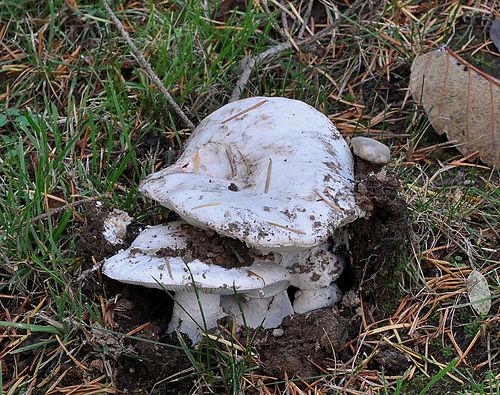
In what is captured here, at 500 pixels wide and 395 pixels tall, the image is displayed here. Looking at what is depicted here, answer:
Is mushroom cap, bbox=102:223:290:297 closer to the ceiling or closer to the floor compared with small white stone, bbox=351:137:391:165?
closer to the floor

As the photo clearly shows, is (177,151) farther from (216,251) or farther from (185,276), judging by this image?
(185,276)

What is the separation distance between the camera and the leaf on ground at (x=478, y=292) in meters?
2.96

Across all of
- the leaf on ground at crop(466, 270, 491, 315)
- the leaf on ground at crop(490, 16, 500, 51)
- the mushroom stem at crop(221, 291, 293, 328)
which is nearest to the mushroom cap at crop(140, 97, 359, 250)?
the mushroom stem at crop(221, 291, 293, 328)

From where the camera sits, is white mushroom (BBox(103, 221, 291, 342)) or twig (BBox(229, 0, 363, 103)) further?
twig (BBox(229, 0, 363, 103))

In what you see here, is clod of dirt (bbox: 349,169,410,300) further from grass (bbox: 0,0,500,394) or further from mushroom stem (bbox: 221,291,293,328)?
mushroom stem (bbox: 221,291,293,328)

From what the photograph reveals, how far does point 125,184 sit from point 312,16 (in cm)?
164

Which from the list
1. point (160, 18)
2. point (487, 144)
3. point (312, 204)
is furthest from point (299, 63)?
point (312, 204)

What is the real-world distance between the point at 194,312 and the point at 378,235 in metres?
0.77

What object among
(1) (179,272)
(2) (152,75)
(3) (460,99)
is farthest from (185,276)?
(3) (460,99)

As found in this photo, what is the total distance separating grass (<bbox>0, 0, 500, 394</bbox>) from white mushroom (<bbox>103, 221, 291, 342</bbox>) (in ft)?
0.50

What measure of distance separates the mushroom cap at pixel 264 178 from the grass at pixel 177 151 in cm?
45

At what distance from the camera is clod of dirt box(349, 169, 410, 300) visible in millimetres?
2832

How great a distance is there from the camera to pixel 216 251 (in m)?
2.74

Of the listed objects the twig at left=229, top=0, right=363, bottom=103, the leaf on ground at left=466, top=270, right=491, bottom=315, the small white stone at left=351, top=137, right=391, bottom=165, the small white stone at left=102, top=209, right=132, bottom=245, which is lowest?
the leaf on ground at left=466, top=270, right=491, bottom=315
